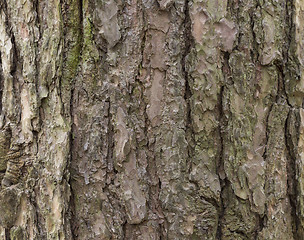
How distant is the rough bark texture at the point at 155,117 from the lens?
1.01m

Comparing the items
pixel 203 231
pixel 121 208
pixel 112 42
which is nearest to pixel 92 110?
pixel 112 42

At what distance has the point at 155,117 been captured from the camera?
3.35 ft

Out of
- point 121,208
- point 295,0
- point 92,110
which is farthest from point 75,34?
point 295,0

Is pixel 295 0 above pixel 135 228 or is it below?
above

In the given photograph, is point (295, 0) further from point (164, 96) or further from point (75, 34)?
point (75, 34)

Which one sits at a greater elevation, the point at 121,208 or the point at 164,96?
the point at 164,96

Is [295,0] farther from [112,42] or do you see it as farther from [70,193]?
[70,193]

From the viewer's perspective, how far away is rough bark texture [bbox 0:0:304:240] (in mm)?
1008

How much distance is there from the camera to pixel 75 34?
1055 millimetres

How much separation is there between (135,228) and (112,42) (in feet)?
1.96

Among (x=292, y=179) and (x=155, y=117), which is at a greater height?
(x=155, y=117)

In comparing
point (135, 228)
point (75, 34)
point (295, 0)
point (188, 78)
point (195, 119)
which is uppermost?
point (295, 0)

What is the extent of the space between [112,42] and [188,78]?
27cm

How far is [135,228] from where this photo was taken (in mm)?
1030
